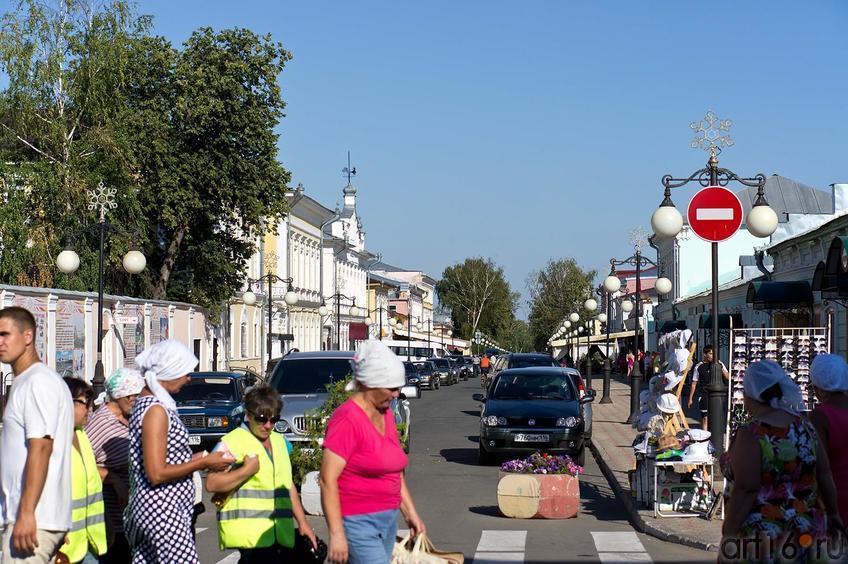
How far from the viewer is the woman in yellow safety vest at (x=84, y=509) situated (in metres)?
6.33

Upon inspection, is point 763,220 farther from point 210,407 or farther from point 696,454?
point 210,407

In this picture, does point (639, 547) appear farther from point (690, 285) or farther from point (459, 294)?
point (459, 294)

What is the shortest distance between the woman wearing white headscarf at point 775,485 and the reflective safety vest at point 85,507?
10.6 feet

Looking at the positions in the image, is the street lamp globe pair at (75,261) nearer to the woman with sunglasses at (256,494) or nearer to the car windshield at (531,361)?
the car windshield at (531,361)

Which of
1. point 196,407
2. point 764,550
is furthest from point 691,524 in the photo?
point 196,407

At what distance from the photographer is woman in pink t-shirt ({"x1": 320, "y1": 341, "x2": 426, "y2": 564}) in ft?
18.7

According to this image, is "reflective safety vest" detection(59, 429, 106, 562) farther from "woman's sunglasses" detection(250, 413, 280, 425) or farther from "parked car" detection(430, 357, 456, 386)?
"parked car" detection(430, 357, 456, 386)

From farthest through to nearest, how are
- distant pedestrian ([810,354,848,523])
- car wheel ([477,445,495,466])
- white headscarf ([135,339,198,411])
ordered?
car wheel ([477,445,495,466]) → distant pedestrian ([810,354,848,523]) → white headscarf ([135,339,198,411])

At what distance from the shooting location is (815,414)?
7023 millimetres

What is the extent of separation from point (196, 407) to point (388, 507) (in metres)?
15.3

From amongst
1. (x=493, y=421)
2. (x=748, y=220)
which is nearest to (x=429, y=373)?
(x=493, y=421)

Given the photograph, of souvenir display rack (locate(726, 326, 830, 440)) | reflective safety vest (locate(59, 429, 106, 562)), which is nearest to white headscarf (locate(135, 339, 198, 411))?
reflective safety vest (locate(59, 429, 106, 562))

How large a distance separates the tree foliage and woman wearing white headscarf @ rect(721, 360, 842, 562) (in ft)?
122

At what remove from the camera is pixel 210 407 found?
68.2 feet
